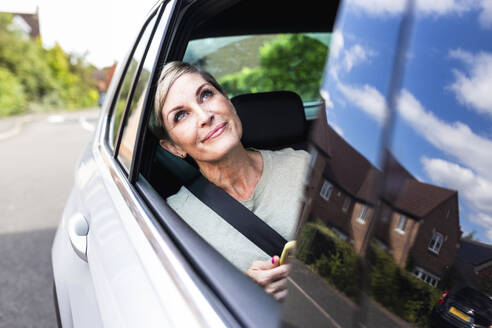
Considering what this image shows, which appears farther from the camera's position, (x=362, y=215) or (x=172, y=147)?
(x=172, y=147)

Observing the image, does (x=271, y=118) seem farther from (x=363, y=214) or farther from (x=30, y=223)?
(x=30, y=223)

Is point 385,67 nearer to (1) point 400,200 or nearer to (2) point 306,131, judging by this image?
(1) point 400,200

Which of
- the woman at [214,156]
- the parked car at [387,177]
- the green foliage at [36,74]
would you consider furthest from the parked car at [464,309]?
the green foliage at [36,74]

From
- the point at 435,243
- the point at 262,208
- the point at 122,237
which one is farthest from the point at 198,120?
the point at 435,243

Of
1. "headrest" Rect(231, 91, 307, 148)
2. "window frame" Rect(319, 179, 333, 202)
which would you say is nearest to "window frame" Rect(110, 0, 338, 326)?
"window frame" Rect(319, 179, 333, 202)

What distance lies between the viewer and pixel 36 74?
81.2 feet

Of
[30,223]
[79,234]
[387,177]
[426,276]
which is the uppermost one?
[387,177]

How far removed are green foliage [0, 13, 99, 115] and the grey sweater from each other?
20836mm

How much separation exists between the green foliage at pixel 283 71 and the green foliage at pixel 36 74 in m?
17.2

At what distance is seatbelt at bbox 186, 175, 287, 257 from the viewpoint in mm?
1436

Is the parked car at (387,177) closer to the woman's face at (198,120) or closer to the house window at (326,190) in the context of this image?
the house window at (326,190)

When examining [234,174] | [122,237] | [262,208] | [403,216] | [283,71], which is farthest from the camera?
[283,71]

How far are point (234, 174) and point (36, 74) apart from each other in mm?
26788

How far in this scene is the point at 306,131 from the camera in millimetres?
2438
